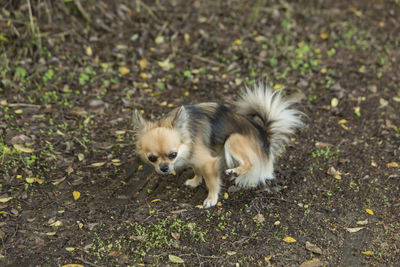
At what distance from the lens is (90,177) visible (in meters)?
4.35

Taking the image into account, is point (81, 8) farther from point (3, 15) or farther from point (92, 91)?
point (92, 91)

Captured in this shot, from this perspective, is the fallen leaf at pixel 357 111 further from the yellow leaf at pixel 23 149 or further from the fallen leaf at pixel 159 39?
the yellow leaf at pixel 23 149

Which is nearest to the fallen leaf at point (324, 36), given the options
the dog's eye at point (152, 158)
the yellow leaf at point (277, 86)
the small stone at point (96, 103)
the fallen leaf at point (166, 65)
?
the yellow leaf at point (277, 86)

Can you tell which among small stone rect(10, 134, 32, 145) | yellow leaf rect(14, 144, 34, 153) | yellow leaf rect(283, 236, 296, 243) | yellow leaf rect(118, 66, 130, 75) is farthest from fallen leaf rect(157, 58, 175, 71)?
yellow leaf rect(283, 236, 296, 243)

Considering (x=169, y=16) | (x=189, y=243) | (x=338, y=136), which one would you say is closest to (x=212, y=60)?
(x=169, y=16)

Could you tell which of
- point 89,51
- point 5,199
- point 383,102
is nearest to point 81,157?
point 5,199

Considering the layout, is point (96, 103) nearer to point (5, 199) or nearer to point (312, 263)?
point (5, 199)

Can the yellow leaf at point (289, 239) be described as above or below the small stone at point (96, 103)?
below

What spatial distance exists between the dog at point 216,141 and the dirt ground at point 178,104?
23 cm

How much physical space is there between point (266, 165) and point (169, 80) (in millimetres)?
2400

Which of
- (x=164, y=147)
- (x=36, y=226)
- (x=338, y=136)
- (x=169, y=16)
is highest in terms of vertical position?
(x=169, y=16)

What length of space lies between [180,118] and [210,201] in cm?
92

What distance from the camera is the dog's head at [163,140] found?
3664mm

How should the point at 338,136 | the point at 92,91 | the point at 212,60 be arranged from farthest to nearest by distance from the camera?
the point at 212,60, the point at 92,91, the point at 338,136
